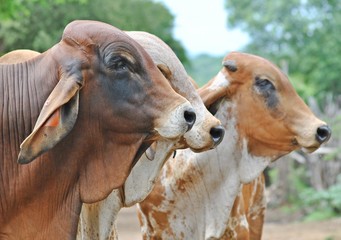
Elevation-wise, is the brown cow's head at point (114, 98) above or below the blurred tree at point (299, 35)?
below

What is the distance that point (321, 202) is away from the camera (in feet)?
58.2

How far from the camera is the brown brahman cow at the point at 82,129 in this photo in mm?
4148

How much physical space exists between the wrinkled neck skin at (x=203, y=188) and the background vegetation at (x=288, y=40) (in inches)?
421

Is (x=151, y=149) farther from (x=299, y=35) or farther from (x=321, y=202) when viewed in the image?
(x=299, y=35)

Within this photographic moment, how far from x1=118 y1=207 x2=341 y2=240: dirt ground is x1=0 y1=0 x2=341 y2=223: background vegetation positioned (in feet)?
2.24

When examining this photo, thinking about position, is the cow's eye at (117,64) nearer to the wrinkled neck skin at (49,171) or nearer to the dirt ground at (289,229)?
the wrinkled neck skin at (49,171)

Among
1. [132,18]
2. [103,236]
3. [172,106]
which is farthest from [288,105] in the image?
[132,18]

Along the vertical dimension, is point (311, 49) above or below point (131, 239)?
above

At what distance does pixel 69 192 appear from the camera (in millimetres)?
4195

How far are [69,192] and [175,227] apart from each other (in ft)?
6.97

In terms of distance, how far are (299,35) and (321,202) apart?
60.8 feet

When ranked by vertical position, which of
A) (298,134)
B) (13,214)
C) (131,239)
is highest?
(131,239)

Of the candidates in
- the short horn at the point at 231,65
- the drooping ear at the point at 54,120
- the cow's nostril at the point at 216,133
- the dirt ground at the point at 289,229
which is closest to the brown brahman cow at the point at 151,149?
the cow's nostril at the point at 216,133

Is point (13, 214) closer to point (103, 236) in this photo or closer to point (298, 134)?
point (103, 236)
